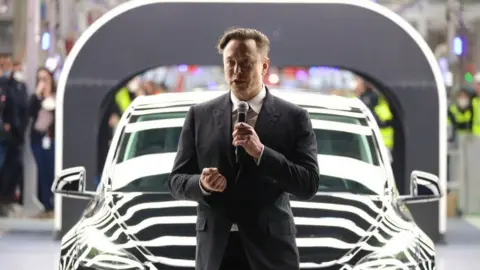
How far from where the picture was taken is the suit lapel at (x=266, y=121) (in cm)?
354

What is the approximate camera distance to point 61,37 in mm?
20453

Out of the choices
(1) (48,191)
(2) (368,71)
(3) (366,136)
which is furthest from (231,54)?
(1) (48,191)

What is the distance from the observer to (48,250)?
10094mm

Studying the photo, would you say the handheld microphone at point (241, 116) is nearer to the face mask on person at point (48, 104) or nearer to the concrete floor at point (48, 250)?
the concrete floor at point (48, 250)

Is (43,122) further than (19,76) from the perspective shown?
No

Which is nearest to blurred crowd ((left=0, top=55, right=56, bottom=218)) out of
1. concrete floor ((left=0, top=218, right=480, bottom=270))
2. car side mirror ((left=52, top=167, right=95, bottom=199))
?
concrete floor ((left=0, top=218, right=480, bottom=270))

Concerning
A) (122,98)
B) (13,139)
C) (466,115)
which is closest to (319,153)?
(13,139)

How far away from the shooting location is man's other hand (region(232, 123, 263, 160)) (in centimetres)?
335

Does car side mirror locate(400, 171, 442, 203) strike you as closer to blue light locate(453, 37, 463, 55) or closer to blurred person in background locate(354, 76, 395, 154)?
blurred person in background locate(354, 76, 395, 154)

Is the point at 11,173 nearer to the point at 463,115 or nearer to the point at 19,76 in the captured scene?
the point at 19,76

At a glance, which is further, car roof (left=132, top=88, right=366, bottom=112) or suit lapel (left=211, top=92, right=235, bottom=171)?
car roof (left=132, top=88, right=366, bottom=112)

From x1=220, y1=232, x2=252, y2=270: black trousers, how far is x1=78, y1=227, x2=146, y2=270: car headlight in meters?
0.90

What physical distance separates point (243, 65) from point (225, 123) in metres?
0.21

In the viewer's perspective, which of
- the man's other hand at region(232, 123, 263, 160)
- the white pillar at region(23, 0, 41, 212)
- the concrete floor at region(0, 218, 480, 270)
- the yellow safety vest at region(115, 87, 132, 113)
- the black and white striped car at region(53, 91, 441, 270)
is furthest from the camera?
the yellow safety vest at region(115, 87, 132, 113)
